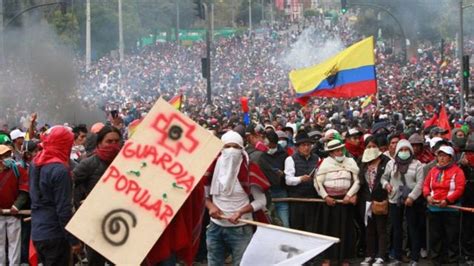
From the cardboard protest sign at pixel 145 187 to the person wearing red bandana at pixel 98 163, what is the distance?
4.06 ft

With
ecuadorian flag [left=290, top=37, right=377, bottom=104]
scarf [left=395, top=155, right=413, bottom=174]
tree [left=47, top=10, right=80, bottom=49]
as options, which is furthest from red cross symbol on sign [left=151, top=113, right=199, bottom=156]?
tree [left=47, top=10, right=80, bottom=49]

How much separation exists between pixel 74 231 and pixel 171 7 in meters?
96.6

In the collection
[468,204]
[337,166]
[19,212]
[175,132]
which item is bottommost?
[468,204]

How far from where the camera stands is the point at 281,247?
9.29m

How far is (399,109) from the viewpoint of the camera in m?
35.9

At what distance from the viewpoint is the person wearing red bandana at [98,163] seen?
32.3 feet

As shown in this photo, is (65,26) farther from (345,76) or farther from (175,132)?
(175,132)

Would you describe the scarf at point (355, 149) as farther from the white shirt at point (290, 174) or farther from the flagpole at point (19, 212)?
the flagpole at point (19, 212)

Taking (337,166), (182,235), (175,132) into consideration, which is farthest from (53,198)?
(337,166)

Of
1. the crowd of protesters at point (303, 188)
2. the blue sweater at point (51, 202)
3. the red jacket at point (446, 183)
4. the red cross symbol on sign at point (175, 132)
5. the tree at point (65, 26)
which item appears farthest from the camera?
the tree at point (65, 26)

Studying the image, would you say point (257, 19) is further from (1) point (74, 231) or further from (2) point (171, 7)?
(1) point (74, 231)

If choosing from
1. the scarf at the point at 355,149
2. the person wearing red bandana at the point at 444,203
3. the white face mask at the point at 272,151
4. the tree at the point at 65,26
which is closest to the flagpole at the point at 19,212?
the white face mask at the point at 272,151

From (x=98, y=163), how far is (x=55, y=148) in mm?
600

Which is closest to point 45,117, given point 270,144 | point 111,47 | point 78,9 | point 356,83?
point 356,83
